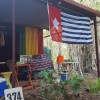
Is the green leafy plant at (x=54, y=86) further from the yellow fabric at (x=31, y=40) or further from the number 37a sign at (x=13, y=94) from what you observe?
the yellow fabric at (x=31, y=40)

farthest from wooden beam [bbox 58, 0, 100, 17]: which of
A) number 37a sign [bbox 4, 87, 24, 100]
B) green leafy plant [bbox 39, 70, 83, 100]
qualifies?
number 37a sign [bbox 4, 87, 24, 100]

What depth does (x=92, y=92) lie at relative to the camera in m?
6.52

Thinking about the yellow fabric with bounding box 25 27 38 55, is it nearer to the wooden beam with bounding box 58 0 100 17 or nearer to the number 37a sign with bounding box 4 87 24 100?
the wooden beam with bounding box 58 0 100 17

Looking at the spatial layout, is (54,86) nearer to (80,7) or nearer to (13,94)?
(13,94)

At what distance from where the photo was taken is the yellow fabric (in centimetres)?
1028

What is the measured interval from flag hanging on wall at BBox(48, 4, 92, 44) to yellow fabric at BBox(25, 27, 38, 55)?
9.56ft

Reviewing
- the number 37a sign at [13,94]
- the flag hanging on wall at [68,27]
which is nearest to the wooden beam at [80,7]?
the flag hanging on wall at [68,27]

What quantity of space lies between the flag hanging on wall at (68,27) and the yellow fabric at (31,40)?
292 centimetres

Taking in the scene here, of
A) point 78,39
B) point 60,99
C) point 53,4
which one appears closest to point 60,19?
point 53,4

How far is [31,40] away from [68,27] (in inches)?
131

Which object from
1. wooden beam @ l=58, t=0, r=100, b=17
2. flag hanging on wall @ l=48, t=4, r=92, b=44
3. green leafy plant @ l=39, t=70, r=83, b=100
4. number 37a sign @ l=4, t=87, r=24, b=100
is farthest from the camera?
wooden beam @ l=58, t=0, r=100, b=17

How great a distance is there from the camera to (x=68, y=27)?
7488 mm

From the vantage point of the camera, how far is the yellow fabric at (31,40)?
10.3m

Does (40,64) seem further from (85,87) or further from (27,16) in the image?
(85,87)
